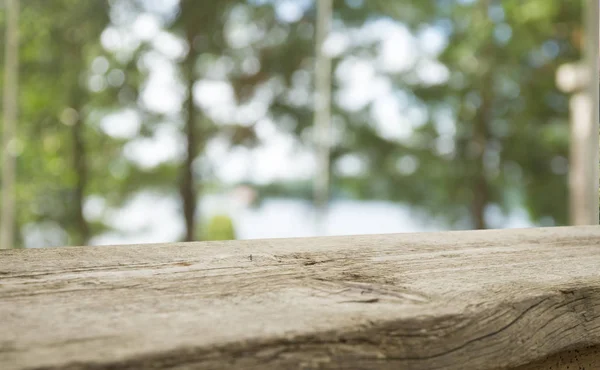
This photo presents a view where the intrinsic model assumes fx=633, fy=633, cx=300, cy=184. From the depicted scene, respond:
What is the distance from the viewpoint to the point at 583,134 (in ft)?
15.4

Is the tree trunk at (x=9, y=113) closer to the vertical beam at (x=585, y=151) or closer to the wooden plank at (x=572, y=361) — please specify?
the vertical beam at (x=585, y=151)

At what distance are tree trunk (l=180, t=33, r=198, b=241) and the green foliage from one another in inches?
4.5

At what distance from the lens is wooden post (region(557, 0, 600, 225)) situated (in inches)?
185

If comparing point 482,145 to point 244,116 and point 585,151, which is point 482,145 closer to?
point 585,151

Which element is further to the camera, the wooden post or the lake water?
the wooden post

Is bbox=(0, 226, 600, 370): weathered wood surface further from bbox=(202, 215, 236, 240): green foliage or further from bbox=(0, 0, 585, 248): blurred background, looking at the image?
bbox=(202, 215, 236, 240): green foliage

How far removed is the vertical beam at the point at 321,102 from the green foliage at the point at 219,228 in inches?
25.0

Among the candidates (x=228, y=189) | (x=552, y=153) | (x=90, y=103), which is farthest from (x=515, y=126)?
(x=90, y=103)

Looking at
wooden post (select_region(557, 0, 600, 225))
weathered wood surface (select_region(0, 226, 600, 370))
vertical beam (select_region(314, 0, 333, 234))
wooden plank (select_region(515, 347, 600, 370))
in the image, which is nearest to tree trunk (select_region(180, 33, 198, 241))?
vertical beam (select_region(314, 0, 333, 234))

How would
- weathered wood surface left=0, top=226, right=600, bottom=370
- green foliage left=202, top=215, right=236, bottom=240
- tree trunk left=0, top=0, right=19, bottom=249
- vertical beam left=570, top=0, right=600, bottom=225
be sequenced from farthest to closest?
vertical beam left=570, top=0, right=600, bottom=225 < green foliage left=202, top=215, right=236, bottom=240 < tree trunk left=0, top=0, right=19, bottom=249 < weathered wood surface left=0, top=226, right=600, bottom=370

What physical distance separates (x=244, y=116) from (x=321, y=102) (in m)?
0.57

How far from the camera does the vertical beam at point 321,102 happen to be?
4574 mm

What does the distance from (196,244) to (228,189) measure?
13.2 feet

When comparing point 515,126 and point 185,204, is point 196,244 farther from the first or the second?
point 515,126
